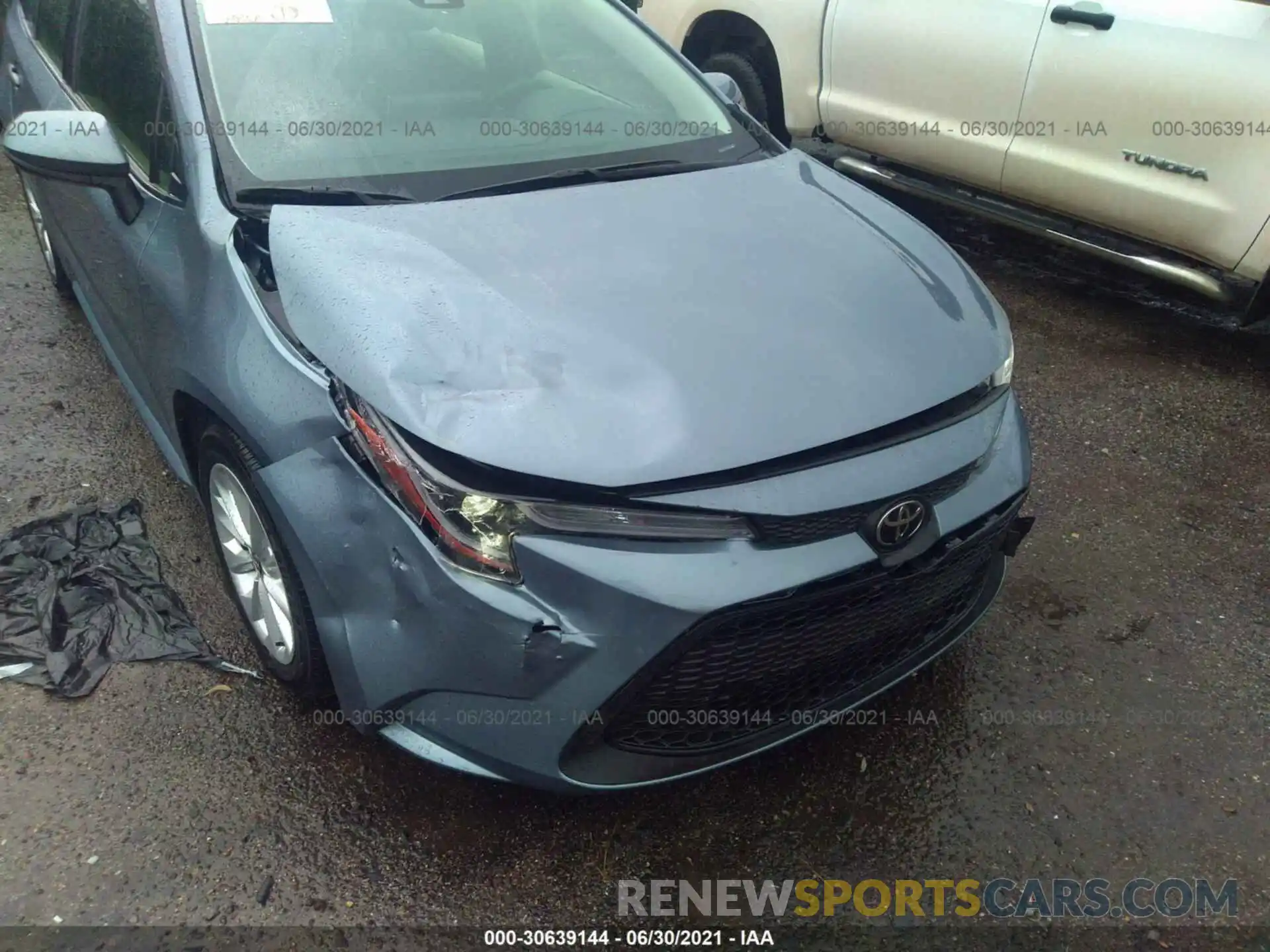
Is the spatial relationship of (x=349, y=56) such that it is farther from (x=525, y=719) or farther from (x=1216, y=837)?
(x=1216, y=837)

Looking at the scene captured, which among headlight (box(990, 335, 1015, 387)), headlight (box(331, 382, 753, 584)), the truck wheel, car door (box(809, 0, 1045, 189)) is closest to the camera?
headlight (box(331, 382, 753, 584))

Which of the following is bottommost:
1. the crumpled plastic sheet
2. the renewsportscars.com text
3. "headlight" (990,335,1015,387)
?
the renewsportscars.com text

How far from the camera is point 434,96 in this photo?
258cm

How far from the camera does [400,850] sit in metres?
2.09

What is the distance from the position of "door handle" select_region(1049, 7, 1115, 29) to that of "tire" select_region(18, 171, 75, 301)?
159 inches

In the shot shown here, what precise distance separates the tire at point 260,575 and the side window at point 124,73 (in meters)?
0.77

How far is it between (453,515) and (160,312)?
1138 mm

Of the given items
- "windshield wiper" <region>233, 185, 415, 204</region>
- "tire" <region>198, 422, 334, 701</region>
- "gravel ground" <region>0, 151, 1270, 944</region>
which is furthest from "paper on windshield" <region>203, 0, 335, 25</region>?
"gravel ground" <region>0, 151, 1270, 944</region>

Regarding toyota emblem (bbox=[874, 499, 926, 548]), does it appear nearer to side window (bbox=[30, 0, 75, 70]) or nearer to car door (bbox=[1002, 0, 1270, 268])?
car door (bbox=[1002, 0, 1270, 268])

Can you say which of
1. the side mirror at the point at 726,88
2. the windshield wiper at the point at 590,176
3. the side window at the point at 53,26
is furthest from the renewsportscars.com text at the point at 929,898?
the side window at the point at 53,26

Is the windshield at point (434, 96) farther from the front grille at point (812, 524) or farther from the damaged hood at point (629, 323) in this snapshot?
the front grille at point (812, 524)

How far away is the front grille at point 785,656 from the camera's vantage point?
1741 millimetres

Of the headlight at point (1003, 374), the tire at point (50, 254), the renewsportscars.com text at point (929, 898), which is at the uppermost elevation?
the headlight at point (1003, 374)

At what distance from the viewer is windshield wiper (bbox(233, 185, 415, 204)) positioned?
7.25 ft
